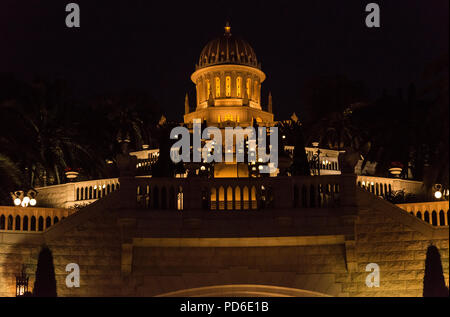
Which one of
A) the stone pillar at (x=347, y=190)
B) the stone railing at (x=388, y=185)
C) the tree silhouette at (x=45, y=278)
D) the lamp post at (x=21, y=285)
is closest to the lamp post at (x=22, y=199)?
the lamp post at (x=21, y=285)

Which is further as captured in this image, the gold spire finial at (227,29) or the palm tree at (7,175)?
the gold spire finial at (227,29)

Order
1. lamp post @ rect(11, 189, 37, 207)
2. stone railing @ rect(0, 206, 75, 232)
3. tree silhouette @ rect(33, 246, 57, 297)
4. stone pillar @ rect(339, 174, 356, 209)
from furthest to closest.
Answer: lamp post @ rect(11, 189, 37, 207)
stone railing @ rect(0, 206, 75, 232)
stone pillar @ rect(339, 174, 356, 209)
tree silhouette @ rect(33, 246, 57, 297)

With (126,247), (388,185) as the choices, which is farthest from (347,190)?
(388,185)

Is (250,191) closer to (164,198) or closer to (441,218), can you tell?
(164,198)

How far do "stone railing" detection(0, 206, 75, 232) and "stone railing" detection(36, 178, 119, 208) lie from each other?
5562 mm

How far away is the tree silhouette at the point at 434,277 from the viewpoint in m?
18.0

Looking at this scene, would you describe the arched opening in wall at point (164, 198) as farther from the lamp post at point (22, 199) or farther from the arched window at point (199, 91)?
the arched window at point (199, 91)

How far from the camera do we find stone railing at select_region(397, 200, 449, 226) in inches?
843

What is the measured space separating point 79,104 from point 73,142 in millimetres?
6146

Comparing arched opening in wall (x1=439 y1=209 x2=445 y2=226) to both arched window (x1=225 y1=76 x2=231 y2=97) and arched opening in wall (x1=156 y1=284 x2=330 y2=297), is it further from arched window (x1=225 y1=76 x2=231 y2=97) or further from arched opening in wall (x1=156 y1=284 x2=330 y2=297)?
arched window (x1=225 y1=76 x2=231 y2=97)

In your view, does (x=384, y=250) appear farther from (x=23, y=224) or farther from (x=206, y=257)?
(x=23, y=224)

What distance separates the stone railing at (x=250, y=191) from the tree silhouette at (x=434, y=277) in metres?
3.33

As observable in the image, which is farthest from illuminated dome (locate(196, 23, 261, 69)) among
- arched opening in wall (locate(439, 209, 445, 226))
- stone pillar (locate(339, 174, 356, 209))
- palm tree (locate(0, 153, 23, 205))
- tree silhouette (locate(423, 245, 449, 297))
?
tree silhouette (locate(423, 245, 449, 297))

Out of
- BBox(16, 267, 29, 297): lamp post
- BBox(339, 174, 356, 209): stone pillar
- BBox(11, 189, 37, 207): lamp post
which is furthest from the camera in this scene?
BBox(11, 189, 37, 207): lamp post
